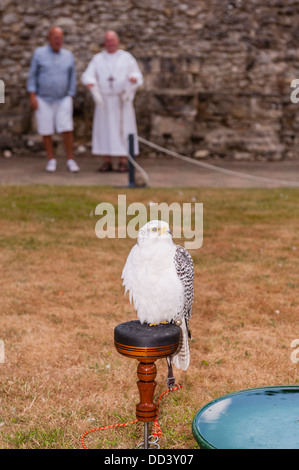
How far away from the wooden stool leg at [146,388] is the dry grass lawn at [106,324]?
0.88ft

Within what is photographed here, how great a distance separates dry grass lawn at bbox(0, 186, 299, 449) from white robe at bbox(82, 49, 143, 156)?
3197mm

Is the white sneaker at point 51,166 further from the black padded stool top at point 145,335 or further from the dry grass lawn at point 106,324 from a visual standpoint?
the black padded stool top at point 145,335

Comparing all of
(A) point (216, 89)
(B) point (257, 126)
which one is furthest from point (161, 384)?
(A) point (216, 89)

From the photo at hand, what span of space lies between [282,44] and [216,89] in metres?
1.76

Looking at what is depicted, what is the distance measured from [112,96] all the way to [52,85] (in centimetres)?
103

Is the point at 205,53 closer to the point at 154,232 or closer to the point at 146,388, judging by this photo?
the point at 154,232

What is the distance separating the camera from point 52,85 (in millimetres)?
9805

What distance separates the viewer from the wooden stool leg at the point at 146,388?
2315mm

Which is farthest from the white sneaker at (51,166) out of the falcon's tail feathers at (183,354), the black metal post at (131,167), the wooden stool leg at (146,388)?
the wooden stool leg at (146,388)

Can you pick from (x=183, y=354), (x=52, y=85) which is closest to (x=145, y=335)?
(x=183, y=354)

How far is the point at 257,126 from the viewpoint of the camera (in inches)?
480

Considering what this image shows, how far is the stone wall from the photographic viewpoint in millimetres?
12062

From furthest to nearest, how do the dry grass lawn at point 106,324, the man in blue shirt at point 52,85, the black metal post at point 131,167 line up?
the man in blue shirt at point 52,85 → the black metal post at point 131,167 → the dry grass lawn at point 106,324

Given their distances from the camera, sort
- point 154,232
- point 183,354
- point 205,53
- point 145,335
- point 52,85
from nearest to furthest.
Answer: point 145,335 < point 154,232 < point 183,354 < point 52,85 < point 205,53
